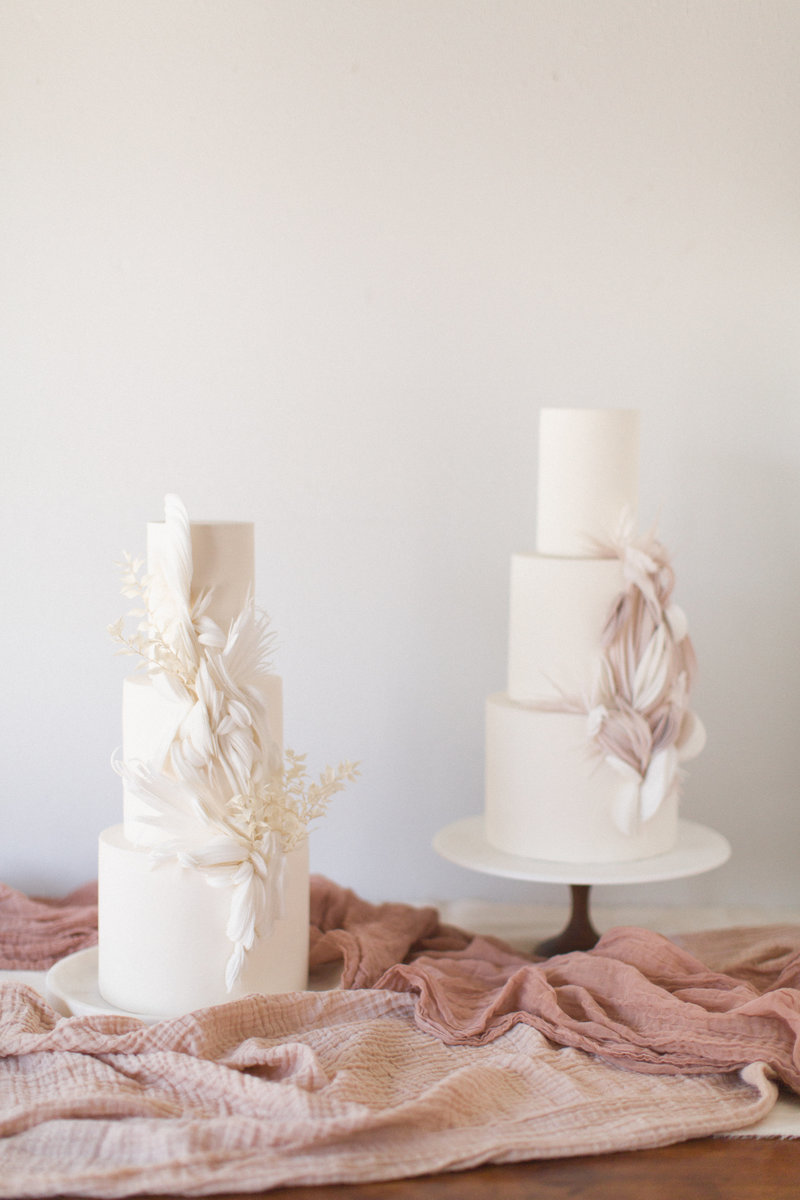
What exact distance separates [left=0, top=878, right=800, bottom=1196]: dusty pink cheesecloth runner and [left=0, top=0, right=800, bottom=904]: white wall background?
430mm

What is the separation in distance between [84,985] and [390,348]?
0.91 meters

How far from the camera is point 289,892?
1.19m

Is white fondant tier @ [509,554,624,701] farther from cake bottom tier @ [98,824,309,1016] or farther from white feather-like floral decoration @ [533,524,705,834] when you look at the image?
cake bottom tier @ [98,824,309,1016]

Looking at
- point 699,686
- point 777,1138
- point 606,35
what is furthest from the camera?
point 699,686

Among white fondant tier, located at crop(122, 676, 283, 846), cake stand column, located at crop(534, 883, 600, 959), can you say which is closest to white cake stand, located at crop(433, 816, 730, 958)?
cake stand column, located at crop(534, 883, 600, 959)

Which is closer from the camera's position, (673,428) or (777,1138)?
(777,1138)

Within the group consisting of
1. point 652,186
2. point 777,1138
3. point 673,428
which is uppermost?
point 652,186

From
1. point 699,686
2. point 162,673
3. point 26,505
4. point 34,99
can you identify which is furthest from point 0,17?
point 699,686

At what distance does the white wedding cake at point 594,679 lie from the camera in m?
1.32

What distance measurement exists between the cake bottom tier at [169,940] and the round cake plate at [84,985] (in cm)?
2

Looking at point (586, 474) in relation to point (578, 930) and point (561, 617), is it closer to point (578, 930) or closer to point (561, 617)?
point (561, 617)

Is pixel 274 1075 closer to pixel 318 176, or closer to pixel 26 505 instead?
pixel 26 505

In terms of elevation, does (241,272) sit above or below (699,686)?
above

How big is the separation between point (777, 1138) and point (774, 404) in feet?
3.17
